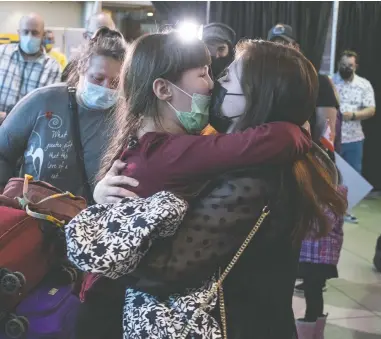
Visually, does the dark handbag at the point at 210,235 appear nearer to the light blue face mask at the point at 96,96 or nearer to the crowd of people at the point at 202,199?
the crowd of people at the point at 202,199

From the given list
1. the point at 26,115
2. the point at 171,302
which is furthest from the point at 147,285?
the point at 26,115

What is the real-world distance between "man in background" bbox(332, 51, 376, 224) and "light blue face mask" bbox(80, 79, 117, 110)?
17.1ft

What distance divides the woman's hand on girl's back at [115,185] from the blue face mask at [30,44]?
3219 mm

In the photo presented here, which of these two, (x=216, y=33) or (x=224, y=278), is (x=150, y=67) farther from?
(x=216, y=33)

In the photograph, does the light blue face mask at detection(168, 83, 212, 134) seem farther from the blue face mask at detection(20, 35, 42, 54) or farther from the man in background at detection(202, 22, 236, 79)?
the blue face mask at detection(20, 35, 42, 54)

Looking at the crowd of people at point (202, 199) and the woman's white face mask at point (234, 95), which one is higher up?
the woman's white face mask at point (234, 95)

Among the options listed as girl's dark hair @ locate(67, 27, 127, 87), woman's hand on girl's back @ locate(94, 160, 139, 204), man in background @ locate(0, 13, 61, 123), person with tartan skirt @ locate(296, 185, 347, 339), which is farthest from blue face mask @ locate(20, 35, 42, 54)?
woman's hand on girl's back @ locate(94, 160, 139, 204)

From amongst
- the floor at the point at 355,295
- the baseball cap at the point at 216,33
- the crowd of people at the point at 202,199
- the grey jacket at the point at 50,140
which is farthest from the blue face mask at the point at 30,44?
the crowd of people at the point at 202,199

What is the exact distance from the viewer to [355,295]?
4.52 meters

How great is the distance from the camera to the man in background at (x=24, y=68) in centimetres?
422

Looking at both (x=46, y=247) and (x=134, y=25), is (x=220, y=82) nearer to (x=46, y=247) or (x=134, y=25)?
(x=46, y=247)

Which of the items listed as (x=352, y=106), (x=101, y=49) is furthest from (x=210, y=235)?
(x=352, y=106)

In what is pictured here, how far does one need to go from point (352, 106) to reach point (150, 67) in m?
6.33

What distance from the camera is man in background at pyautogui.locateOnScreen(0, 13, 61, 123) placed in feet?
13.8
